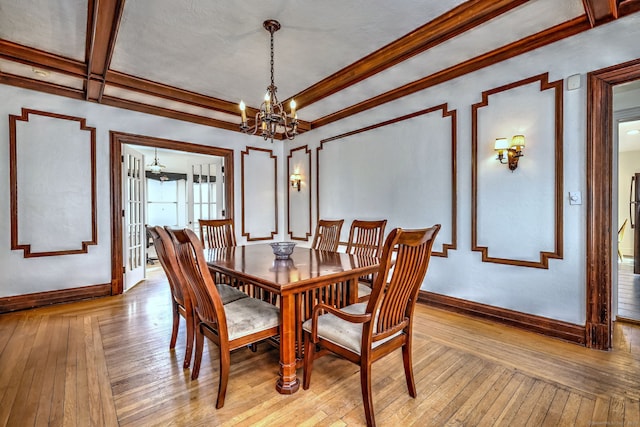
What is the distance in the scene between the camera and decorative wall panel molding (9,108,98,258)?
329 centimetres

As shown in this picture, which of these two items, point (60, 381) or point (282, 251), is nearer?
point (60, 381)

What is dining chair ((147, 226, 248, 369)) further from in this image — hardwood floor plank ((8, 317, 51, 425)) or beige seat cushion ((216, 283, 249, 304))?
hardwood floor plank ((8, 317, 51, 425))

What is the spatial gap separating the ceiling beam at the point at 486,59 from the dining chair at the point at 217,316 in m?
2.91

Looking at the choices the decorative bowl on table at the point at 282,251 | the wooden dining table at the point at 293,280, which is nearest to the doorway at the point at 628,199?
the wooden dining table at the point at 293,280

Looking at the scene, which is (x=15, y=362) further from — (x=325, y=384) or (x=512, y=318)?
(x=512, y=318)

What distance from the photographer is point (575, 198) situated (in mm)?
2391

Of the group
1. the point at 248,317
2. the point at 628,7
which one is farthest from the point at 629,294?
the point at 248,317

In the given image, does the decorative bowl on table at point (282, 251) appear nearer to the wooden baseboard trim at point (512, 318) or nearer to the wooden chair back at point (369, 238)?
the wooden chair back at point (369, 238)

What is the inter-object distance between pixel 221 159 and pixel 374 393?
14.1 ft

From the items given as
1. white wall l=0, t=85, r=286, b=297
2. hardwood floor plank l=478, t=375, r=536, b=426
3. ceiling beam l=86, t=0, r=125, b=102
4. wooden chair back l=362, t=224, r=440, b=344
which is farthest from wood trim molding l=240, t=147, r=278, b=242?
hardwood floor plank l=478, t=375, r=536, b=426

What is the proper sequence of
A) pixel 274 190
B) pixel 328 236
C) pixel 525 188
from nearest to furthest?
1. pixel 525 188
2. pixel 328 236
3. pixel 274 190

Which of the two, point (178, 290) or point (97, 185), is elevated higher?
point (97, 185)

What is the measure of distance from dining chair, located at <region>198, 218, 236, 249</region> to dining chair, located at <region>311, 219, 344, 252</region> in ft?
3.37

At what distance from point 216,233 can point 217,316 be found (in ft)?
6.36
